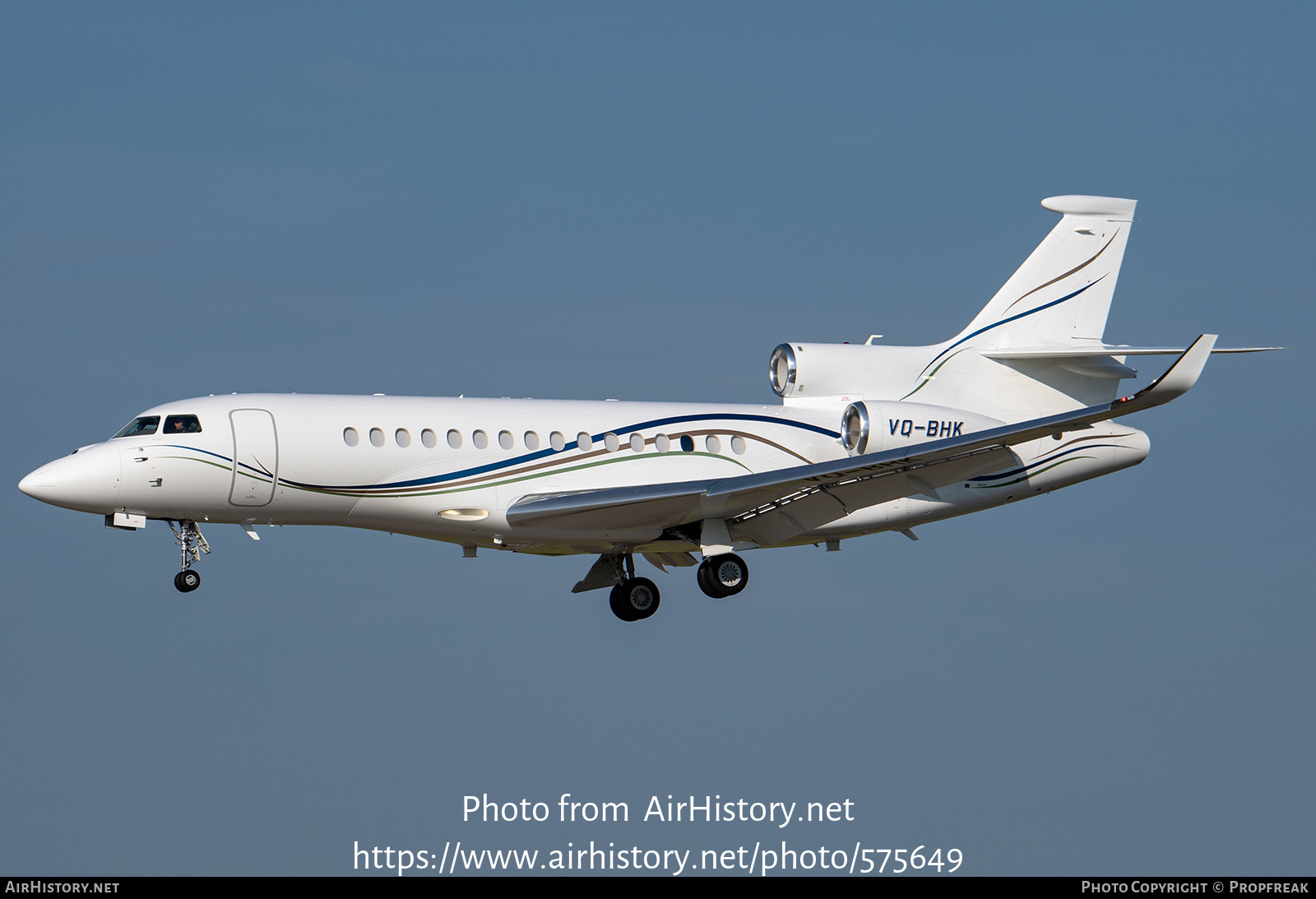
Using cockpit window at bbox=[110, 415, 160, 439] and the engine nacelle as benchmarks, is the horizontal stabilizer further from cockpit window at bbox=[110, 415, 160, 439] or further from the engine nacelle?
cockpit window at bbox=[110, 415, 160, 439]

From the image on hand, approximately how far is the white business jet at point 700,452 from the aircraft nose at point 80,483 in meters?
0.03

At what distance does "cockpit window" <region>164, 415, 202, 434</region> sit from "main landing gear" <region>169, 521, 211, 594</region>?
1499mm

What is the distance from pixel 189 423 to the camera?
89.0 ft

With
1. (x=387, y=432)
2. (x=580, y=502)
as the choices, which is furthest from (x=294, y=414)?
(x=580, y=502)

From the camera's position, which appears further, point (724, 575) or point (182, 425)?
point (724, 575)

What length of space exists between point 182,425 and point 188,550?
2.00 m

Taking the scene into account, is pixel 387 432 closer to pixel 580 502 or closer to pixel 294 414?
pixel 294 414

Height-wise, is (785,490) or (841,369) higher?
(841,369)

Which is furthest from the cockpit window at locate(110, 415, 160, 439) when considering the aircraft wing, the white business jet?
the aircraft wing

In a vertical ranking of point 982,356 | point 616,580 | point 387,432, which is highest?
point 982,356

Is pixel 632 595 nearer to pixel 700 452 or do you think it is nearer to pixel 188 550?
pixel 700 452

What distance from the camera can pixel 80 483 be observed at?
86.6 feet

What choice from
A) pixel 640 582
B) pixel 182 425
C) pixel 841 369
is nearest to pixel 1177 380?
pixel 841 369

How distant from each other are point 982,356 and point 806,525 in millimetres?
5007
